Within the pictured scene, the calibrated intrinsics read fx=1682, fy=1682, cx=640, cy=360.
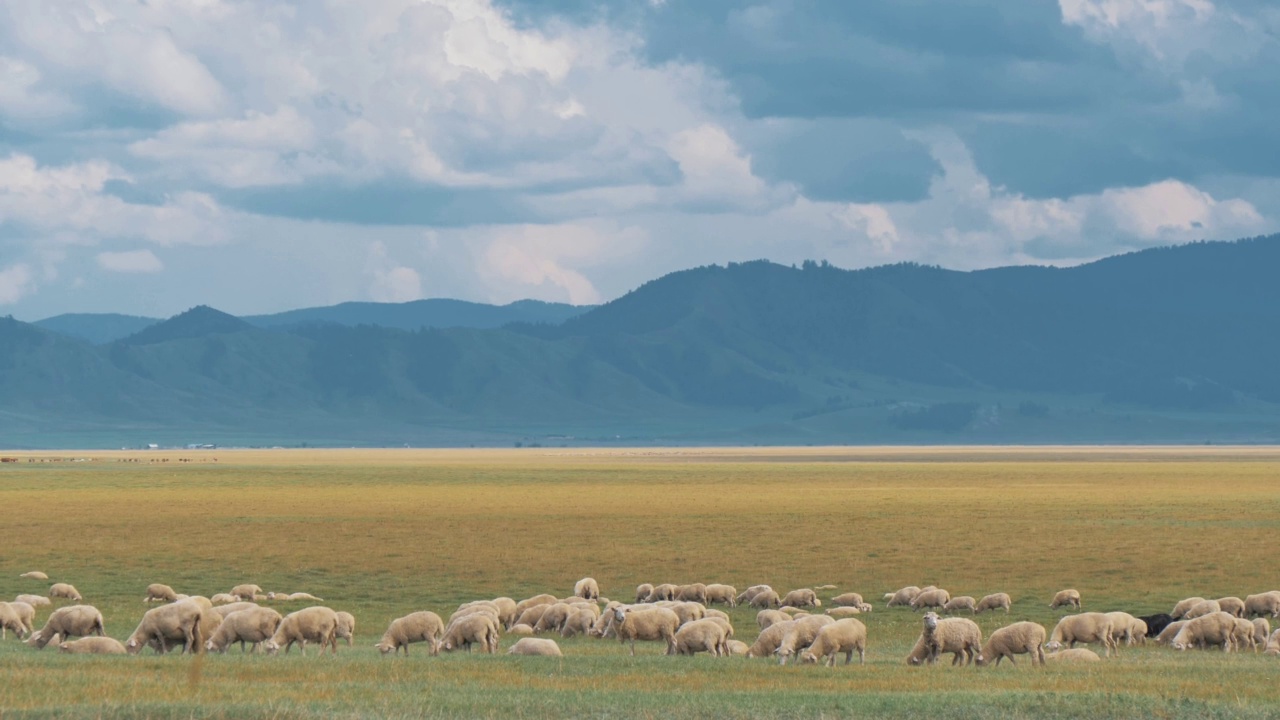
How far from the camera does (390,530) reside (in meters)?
51.1

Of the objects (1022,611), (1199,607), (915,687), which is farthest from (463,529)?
(915,687)

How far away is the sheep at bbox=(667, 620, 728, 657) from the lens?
73.9 feet

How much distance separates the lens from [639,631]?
2348 cm

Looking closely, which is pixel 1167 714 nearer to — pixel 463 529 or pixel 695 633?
pixel 695 633

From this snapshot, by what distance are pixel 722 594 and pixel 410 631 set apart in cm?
889

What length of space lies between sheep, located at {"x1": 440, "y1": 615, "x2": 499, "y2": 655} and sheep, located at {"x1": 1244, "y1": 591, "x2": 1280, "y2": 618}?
12885mm

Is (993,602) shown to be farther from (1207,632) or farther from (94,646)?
(94,646)

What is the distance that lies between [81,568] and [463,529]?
1486 cm

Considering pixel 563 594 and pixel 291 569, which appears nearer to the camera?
pixel 563 594

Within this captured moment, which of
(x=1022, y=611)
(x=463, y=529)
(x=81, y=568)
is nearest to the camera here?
(x=1022, y=611)

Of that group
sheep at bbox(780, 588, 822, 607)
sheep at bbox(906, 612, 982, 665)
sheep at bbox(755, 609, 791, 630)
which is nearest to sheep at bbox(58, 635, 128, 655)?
sheep at bbox(755, 609, 791, 630)

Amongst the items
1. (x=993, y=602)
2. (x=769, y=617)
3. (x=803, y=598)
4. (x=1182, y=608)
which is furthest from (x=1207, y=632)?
(x=803, y=598)

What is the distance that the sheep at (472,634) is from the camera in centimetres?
2316

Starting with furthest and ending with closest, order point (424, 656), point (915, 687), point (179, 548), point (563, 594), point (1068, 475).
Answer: point (1068, 475)
point (179, 548)
point (563, 594)
point (424, 656)
point (915, 687)
